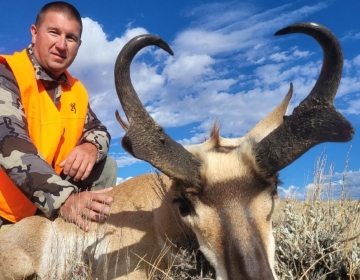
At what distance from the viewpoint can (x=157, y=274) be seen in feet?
14.0

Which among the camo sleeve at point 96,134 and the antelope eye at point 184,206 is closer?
the antelope eye at point 184,206

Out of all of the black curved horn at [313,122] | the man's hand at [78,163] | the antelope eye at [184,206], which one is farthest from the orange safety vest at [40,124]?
the black curved horn at [313,122]

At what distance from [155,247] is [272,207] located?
1590mm

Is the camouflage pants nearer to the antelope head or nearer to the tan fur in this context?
the tan fur

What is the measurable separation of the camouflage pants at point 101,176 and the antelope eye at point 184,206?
9.50 feet

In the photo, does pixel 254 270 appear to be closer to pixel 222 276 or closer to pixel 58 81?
pixel 222 276

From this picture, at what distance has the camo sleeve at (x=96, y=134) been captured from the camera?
638 cm

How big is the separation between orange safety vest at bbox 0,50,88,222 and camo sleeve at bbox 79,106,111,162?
0.51 ft

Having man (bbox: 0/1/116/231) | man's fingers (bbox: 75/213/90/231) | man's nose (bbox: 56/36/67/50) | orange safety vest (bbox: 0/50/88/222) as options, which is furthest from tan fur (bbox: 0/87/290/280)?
man's nose (bbox: 56/36/67/50)

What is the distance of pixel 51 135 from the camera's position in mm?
6027

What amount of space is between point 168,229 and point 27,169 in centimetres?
Answer: 168

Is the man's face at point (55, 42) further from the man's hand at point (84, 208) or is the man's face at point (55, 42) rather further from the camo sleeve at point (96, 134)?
the man's hand at point (84, 208)

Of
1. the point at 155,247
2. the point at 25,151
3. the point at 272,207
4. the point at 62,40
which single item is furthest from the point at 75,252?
the point at 62,40

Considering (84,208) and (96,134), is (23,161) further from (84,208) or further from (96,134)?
(96,134)
